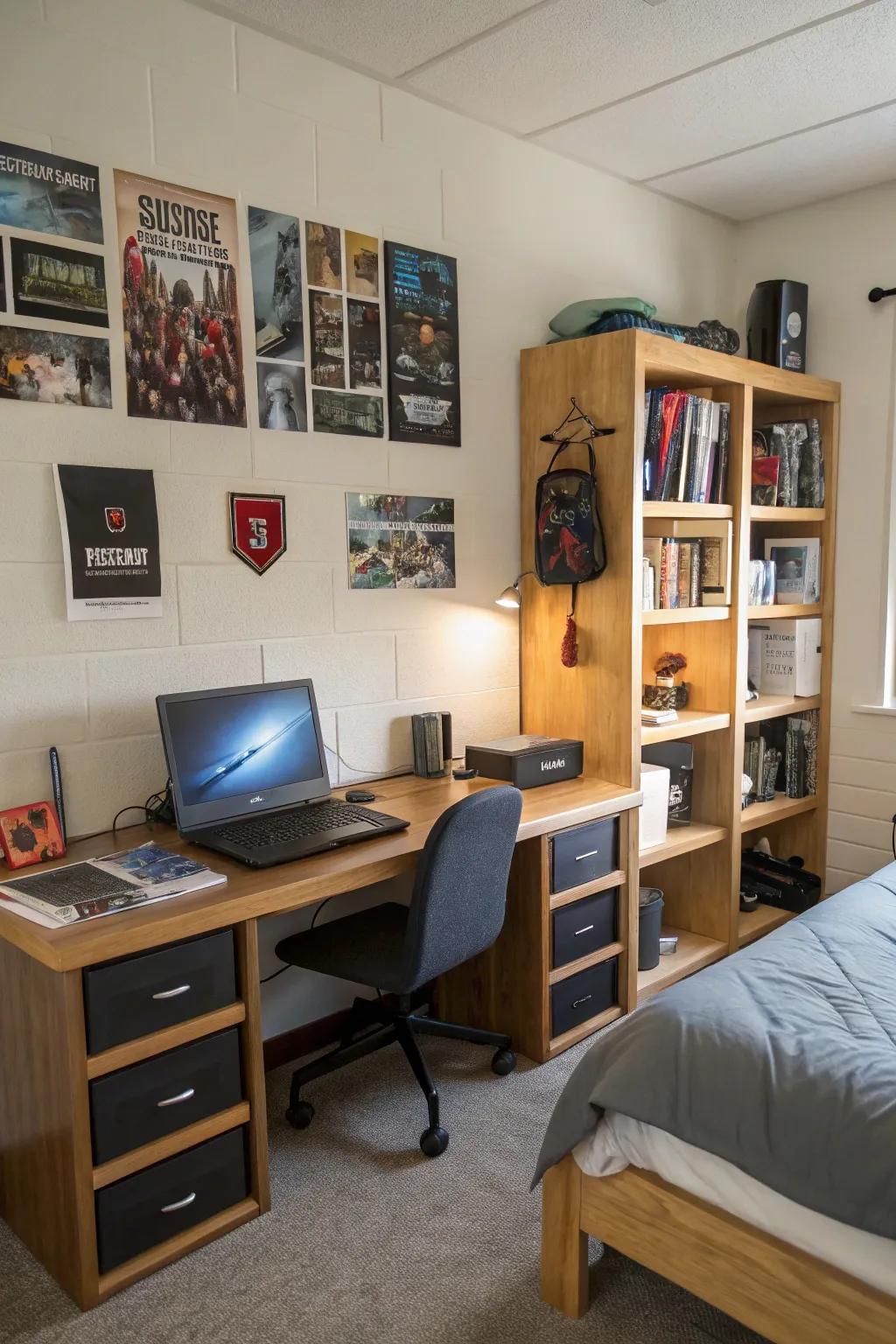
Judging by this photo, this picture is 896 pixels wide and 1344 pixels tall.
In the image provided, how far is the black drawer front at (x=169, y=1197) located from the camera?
1845 millimetres

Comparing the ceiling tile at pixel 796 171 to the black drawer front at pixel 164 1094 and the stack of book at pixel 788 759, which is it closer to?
the stack of book at pixel 788 759

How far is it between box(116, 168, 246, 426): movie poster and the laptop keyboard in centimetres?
99

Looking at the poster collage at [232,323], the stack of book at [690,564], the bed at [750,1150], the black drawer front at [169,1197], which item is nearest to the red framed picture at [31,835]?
the poster collage at [232,323]

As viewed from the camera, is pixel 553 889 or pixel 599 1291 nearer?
pixel 599 1291

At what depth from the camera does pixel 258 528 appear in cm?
256

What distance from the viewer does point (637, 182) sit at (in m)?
3.50

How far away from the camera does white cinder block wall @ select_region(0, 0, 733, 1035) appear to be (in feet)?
7.17

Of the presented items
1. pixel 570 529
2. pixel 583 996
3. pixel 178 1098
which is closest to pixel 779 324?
pixel 570 529

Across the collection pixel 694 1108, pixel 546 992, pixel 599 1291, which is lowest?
pixel 599 1291

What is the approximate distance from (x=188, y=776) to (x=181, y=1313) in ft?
3.46

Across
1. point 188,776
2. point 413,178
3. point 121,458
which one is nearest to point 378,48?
point 413,178

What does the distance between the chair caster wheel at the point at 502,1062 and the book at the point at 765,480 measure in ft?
6.79

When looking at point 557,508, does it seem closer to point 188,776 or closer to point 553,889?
point 553,889

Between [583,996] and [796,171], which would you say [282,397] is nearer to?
[583,996]
